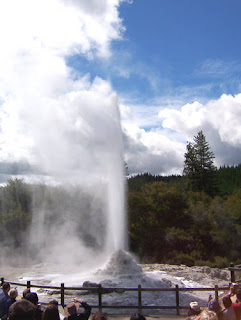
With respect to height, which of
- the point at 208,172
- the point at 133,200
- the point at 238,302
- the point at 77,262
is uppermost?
the point at 208,172

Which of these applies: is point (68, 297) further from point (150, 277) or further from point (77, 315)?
point (77, 315)

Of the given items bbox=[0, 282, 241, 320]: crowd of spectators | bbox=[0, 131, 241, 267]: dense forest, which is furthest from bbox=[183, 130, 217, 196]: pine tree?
bbox=[0, 282, 241, 320]: crowd of spectators

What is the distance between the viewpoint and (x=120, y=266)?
14.8 m

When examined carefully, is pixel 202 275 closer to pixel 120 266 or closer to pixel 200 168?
pixel 120 266

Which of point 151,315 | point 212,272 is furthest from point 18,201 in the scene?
point 151,315

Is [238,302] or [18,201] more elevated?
[18,201]

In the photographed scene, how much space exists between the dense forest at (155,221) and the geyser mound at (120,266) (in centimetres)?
897

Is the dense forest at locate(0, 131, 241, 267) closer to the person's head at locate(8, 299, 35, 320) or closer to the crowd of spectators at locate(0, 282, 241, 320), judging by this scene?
the crowd of spectators at locate(0, 282, 241, 320)

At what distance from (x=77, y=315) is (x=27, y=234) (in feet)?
86.6

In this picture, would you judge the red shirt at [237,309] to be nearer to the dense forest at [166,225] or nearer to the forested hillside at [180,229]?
the forested hillside at [180,229]

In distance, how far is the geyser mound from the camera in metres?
14.5

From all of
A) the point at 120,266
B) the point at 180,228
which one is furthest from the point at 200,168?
the point at 120,266

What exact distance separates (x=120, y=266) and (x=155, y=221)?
12570mm

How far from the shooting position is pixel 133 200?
92.5ft
